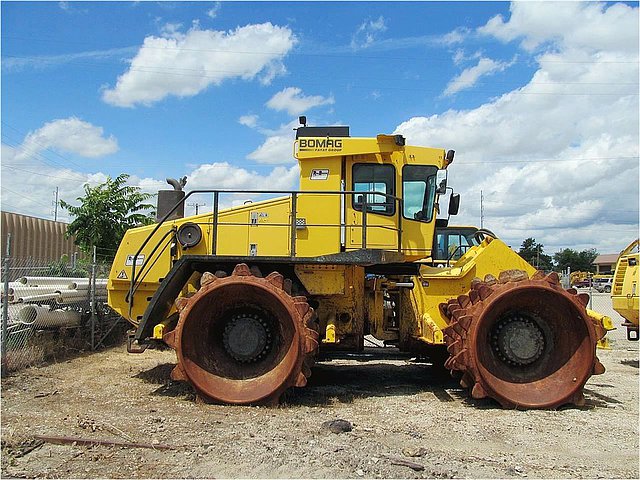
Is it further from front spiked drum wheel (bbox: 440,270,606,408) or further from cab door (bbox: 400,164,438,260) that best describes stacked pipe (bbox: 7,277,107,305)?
front spiked drum wheel (bbox: 440,270,606,408)

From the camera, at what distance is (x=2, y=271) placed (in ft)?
30.9

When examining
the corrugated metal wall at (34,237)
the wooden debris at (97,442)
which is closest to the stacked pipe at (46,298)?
the wooden debris at (97,442)

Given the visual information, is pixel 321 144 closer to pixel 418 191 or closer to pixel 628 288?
pixel 418 191

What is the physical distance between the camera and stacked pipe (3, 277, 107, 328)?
10383 mm

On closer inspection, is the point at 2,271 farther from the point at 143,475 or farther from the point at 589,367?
the point at 589,367

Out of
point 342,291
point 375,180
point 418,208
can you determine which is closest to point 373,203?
point 375,180

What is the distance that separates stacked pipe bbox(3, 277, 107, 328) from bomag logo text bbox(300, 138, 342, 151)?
560 centimetres

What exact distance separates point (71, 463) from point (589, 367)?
20.5 ft

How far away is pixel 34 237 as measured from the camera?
26.7 metres

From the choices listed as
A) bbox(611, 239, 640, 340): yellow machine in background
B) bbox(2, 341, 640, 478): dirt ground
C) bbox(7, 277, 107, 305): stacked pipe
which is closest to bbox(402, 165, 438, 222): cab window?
bbox(2, 341, 640, 478): dirt ground

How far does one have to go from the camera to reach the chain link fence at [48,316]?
9656 millimetres

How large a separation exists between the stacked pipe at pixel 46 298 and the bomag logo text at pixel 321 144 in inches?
220

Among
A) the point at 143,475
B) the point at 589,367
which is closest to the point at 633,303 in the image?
the point at 589,367

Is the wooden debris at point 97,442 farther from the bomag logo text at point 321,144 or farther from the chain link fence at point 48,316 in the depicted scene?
the bomag logo text at point 321,144
